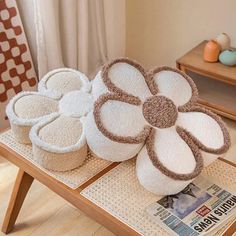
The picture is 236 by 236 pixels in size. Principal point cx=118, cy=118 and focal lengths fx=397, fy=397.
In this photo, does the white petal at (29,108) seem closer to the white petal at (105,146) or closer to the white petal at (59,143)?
the white petal at (59,143)

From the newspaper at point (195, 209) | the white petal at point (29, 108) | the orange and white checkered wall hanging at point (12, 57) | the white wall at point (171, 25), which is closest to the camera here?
the newspaper at point (195, 209)

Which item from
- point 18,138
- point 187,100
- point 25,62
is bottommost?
point 25,62

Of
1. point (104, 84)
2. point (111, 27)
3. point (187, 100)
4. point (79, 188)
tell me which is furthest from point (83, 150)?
point (111, 27)

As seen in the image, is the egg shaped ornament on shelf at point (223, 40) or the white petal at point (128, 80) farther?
the egg shaped ornament on shelf at point (223, 40)

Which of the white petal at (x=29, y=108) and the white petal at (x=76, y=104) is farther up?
the white petal at (x=76, y=104)

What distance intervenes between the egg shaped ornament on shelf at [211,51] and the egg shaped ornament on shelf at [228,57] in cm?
3

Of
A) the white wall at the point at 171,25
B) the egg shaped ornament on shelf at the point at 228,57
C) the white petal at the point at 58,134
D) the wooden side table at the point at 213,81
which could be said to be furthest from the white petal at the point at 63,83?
the white wall at the point at 171,25

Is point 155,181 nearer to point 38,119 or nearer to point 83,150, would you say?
point 83,150

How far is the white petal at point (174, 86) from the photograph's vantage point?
4.32 feet

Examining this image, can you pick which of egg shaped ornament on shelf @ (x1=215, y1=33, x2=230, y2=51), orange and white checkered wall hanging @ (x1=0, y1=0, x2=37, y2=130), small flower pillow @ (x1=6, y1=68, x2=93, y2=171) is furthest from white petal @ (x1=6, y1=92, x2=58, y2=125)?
egg shaped ornament on shelf @ (x1=215, y1=33, x2=230, y2=51)

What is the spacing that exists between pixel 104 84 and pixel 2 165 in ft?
3.07

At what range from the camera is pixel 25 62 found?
2.16 meters

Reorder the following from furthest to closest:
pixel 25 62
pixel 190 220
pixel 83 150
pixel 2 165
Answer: pixel 25 62, pixel 2 165, pixel 83 150, pixel 190 220

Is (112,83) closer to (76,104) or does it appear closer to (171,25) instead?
(76,104)
